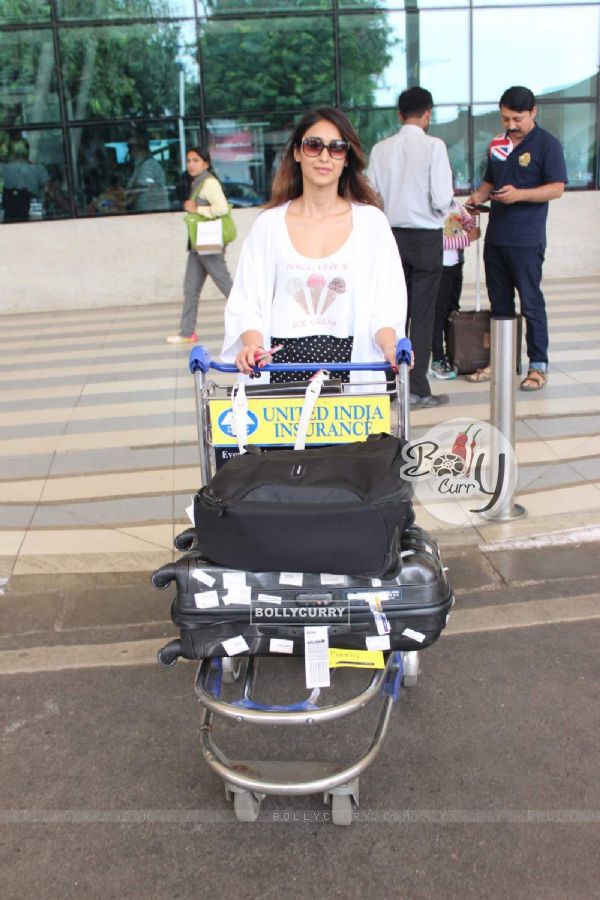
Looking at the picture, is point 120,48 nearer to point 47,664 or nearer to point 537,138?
point 537,138

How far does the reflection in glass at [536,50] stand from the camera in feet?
40.5

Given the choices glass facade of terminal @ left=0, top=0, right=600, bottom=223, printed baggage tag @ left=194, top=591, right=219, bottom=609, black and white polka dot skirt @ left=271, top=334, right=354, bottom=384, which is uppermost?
A: glass facade of terminal @ left=0, top=0, right=600, bottom=223

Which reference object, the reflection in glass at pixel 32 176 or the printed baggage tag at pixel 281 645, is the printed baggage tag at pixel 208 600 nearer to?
the printed baggage tag at pixel 281 645

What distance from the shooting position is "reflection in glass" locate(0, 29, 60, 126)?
1180 centimetres

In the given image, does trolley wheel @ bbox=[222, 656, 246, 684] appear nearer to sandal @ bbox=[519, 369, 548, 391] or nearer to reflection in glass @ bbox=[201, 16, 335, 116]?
sandal @ bbox=[519, 369, 548, 391]

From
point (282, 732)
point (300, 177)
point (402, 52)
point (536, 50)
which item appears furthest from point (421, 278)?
point (536, 50)

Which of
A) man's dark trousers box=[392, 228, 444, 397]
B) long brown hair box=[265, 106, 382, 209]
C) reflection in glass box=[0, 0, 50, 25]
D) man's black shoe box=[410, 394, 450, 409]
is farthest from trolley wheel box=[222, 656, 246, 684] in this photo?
reflection in glass box=[0, 0, 50, 25]

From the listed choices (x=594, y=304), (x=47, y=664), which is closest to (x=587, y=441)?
(x=47, y=664)

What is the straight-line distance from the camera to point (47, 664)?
355 centimetres

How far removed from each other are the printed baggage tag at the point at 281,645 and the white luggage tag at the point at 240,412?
2.13 ft

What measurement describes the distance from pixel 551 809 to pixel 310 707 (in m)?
0.76

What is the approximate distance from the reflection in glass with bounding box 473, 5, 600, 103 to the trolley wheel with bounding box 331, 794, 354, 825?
11818 mm

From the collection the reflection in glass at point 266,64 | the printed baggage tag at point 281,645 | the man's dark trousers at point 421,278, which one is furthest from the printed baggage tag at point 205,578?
the reflection in glass at point 266,64

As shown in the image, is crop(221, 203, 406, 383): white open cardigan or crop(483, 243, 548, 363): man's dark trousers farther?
crop(483, 243, 548, 363): man's dark trousers
